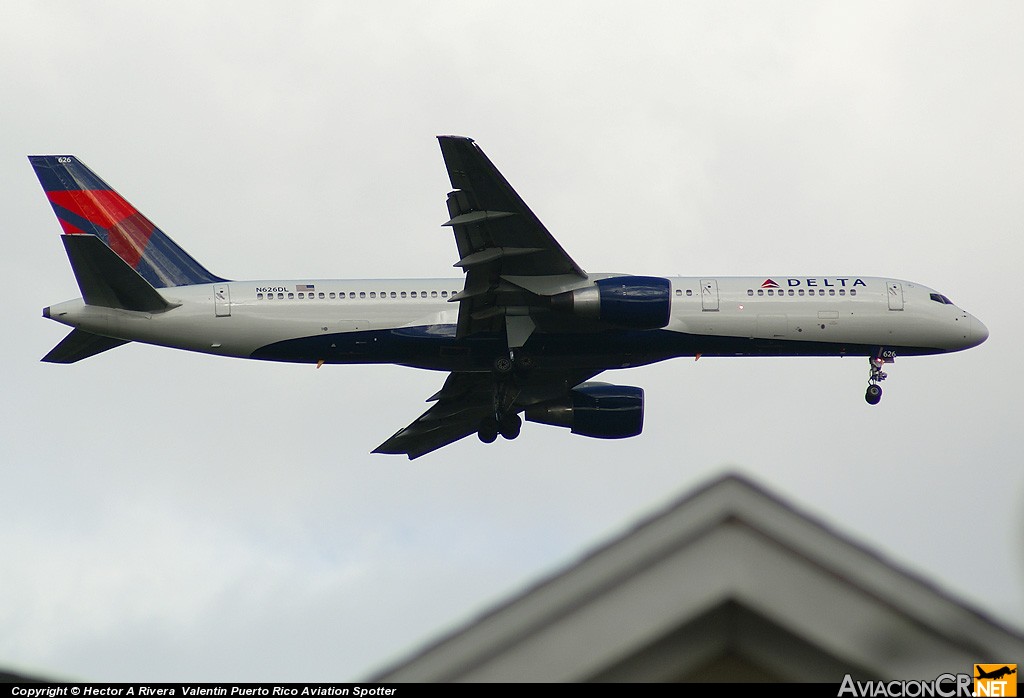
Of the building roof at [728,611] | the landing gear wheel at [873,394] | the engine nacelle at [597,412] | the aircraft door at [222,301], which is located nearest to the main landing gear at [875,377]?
the landing gear wheel at [873,394]

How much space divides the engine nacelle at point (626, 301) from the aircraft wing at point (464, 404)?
4.32 m

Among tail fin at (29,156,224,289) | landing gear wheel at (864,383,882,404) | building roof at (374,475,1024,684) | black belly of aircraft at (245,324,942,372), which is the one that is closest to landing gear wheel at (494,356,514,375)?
black belly of aircraft at (245,324,942,372)

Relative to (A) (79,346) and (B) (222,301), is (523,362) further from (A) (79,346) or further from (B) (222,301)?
(A) (79,346)

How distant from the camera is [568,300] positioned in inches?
1422

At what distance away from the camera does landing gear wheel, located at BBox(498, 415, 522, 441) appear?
42.3 m

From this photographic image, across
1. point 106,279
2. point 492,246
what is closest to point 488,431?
point 492,246

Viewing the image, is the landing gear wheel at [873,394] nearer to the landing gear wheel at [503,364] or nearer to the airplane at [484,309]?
the airplane at [484,309]

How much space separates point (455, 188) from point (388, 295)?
4944mm

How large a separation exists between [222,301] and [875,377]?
21.5 m

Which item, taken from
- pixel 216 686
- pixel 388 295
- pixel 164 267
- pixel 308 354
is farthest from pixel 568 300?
pixel 216 686

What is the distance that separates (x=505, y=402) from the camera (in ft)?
130

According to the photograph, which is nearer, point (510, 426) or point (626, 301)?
point (626, 301)

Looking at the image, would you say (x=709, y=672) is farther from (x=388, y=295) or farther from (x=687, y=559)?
(x=388, y=295)

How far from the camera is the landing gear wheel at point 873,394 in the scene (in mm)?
40594
